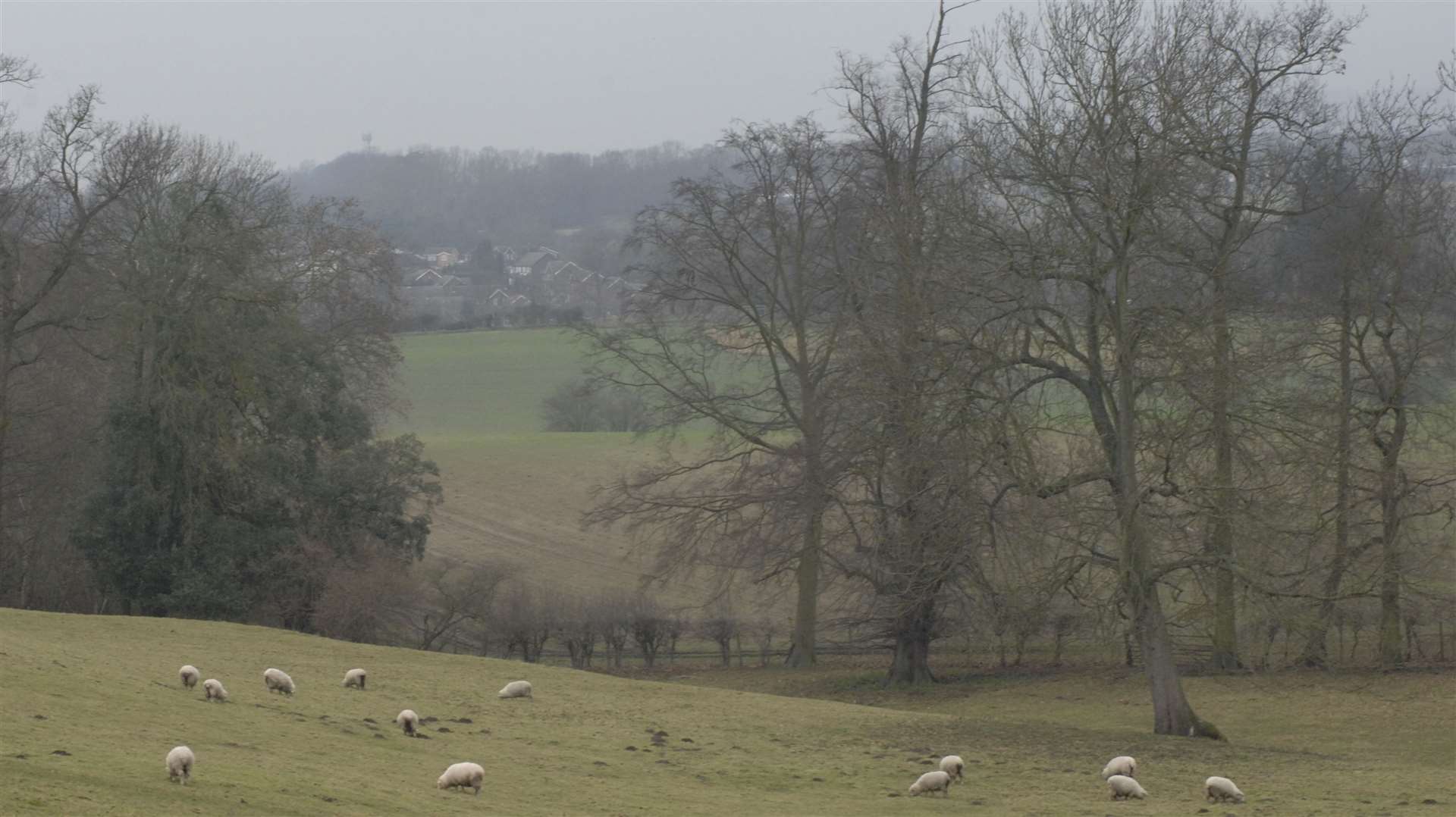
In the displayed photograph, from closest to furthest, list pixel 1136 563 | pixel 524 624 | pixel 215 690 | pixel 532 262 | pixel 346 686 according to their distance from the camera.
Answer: pixel 215 690
pixel 1136 563
pixel 346 686
pixel 524 624
pixel 532 262

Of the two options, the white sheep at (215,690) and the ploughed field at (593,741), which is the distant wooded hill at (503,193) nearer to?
the ploughed field at (593,741)

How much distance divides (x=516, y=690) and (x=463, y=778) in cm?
958

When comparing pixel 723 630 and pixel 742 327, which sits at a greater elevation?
pixel 742 327

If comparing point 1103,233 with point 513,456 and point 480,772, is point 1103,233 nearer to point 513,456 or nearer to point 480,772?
point 480,772

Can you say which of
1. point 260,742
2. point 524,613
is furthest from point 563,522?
point 260,742

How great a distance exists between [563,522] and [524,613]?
2241cm

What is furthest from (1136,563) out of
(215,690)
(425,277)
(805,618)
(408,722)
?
(425,277)

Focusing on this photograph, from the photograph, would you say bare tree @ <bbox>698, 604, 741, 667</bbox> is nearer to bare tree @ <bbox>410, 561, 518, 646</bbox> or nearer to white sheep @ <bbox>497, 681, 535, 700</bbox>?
bare tree @ <bbox>410, 561, 518, 646</bbox>

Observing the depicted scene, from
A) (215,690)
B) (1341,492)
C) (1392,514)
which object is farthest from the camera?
(1392,514)

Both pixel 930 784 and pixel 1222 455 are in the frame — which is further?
pixel 1222 455

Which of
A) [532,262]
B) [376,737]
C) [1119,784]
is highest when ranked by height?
[532,262]

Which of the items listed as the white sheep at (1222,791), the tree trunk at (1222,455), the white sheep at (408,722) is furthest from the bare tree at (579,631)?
the white sheep at (1222,791)

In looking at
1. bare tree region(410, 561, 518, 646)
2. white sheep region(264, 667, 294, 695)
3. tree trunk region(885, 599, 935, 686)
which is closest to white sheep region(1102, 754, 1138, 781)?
white sheep region(264, 667, 294, 695)

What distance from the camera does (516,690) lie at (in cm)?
2505
